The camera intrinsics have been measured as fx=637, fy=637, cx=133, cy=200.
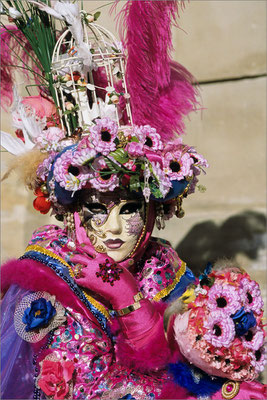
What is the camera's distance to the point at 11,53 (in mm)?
2604

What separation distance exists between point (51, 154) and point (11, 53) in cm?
64

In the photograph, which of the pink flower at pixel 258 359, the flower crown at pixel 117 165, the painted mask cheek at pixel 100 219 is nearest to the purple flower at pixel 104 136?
the flower crown at pixel 117 165

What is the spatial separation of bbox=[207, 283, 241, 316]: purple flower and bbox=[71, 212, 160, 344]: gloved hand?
1.05 feet

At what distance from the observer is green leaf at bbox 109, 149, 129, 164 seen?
6.74 feet

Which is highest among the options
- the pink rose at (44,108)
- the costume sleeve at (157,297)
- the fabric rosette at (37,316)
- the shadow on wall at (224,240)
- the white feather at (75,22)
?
the white feather at (75,22)

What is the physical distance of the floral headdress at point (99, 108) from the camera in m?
2.08

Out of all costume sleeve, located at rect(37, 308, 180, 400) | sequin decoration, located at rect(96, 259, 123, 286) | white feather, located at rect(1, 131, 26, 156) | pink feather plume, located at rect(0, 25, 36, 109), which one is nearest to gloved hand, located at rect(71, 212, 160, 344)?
sequin decoration, located at rect(96, 259, 123, 286)

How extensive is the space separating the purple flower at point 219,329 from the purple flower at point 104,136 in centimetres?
62

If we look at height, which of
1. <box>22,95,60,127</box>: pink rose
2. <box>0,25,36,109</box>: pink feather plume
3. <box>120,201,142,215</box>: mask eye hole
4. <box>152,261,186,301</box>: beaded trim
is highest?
<box>0,25,36,109</box>: pink feather plume

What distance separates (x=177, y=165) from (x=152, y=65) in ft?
1.40

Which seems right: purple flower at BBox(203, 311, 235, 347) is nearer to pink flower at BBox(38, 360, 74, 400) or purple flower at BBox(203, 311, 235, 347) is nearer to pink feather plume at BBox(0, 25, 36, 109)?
pink flower at BBox(38, 360, 74, 400)

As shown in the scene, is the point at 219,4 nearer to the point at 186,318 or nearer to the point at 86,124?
the point at 86,124

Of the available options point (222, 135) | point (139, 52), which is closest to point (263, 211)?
point (222, 135)

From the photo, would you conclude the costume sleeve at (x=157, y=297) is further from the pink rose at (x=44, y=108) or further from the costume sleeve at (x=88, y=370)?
the pink rose at (x=44, y=108)
